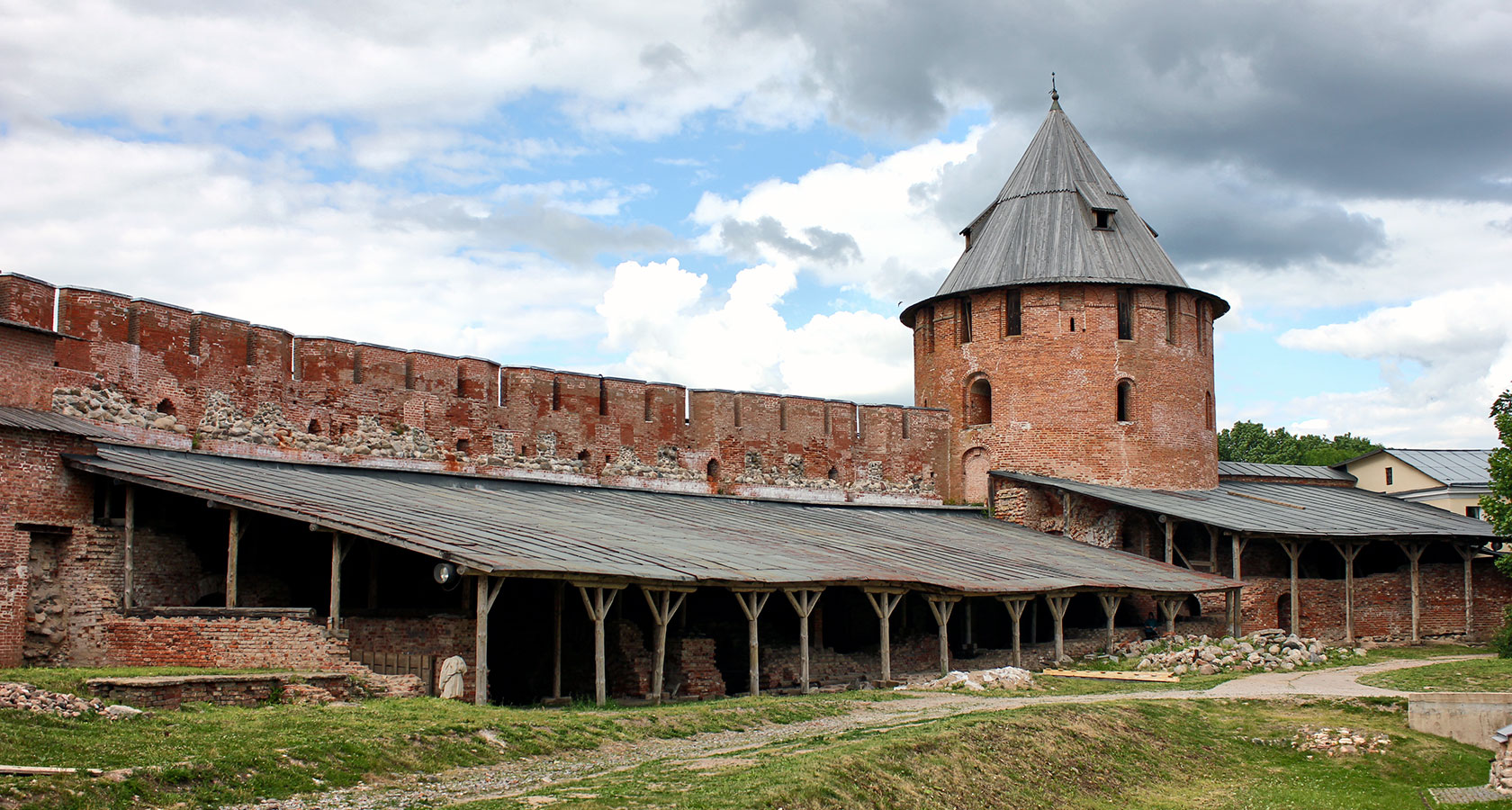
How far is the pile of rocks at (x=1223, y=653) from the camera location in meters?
22.8

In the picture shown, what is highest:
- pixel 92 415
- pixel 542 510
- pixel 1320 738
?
pixel 92 415

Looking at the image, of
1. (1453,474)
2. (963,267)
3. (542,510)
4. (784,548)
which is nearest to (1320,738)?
(784,548)

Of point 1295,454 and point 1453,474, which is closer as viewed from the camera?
point 1453,474

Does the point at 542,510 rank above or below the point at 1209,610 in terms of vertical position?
above

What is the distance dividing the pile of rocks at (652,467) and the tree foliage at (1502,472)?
15.9 meters

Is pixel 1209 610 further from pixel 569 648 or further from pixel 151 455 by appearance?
pixel 151 455

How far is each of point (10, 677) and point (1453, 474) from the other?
1637 inches

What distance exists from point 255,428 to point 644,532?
6.38m

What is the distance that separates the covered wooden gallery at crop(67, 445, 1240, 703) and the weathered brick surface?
5208mm

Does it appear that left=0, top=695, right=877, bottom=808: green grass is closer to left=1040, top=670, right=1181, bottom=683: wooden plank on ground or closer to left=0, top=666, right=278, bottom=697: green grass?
left=0, top=666, right=278, bottom=697: green grass

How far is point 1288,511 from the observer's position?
99.7 feet

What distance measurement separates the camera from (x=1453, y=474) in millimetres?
41531

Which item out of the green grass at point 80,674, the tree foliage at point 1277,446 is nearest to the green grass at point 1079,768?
the green grass at point 80,674

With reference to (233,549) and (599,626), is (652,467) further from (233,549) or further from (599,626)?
(233,549)
